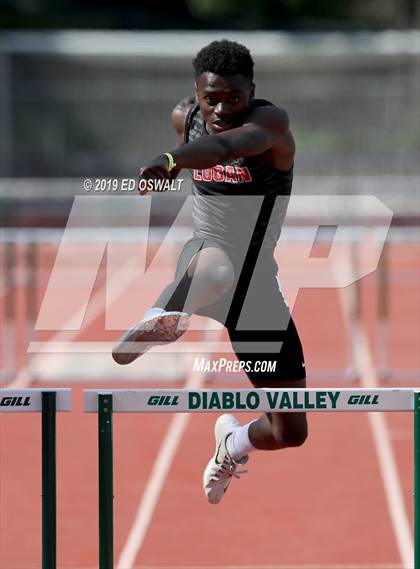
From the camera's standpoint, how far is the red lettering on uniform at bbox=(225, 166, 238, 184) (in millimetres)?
4273

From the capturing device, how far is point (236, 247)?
4.38 m

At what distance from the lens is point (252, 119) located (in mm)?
4008

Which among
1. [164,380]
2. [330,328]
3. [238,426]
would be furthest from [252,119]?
[330,328]

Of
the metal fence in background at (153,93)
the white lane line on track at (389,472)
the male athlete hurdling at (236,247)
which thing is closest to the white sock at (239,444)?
the male athlete hurdling at (236,247)

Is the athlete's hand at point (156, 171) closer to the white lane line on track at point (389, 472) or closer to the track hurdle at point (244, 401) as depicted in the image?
the track hurdle at point (244, 401)

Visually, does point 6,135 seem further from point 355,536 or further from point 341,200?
point 355,536

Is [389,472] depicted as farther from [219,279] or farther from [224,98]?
[224,98]

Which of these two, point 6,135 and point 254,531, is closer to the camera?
point 254,531

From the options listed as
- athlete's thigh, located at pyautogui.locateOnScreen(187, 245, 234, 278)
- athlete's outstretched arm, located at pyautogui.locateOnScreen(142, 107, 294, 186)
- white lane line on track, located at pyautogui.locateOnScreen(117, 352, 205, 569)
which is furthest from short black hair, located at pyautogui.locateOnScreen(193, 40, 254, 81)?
white lane line on track, located at pyautogui.locateOnScreen(117, 352, 205, 569)

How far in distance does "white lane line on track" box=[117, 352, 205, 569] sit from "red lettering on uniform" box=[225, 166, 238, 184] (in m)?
2.19

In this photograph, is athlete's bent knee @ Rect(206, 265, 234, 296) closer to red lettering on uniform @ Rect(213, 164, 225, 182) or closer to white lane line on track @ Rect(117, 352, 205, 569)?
red lettering on uniform @ Rect(213, 164, 225, 182)

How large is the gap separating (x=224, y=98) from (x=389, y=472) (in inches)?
148

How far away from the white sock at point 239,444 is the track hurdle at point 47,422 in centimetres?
93

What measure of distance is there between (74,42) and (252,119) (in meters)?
18.5
